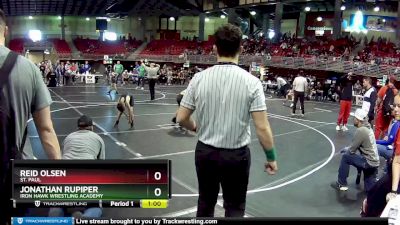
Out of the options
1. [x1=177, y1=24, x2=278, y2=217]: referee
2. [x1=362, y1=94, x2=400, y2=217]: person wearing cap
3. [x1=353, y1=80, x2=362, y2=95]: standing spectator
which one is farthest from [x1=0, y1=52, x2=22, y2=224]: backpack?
[x1=353, y1=80, x2=362, y2=95]: standing spectator

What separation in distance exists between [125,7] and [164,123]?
3739 centimetres

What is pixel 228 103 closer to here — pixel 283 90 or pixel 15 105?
pixel 15 105

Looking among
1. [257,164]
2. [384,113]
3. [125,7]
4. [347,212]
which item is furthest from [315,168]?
[125,7]

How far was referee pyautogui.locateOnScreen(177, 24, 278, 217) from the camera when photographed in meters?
3.38

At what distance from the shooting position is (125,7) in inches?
1925

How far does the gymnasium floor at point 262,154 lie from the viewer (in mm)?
6559

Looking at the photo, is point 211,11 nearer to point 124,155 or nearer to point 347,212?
point 124,155

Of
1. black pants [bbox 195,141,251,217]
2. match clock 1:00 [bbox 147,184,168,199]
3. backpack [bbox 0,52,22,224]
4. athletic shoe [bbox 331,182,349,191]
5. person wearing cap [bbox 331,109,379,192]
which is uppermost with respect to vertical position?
backpack [bbox 0,52,22,224]

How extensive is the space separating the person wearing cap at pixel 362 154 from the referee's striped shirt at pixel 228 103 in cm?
460

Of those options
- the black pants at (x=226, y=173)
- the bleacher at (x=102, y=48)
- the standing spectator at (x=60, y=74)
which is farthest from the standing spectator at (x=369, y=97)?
the bleacher at (x=102, y=48)

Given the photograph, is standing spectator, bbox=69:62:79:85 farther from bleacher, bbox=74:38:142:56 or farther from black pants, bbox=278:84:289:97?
black pants, bbox=278:84:289:97

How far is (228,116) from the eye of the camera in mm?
3398

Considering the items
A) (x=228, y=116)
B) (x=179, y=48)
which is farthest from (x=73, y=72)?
(x=228, y=116)

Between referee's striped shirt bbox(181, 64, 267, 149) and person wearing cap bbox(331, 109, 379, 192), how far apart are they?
4598 mm
